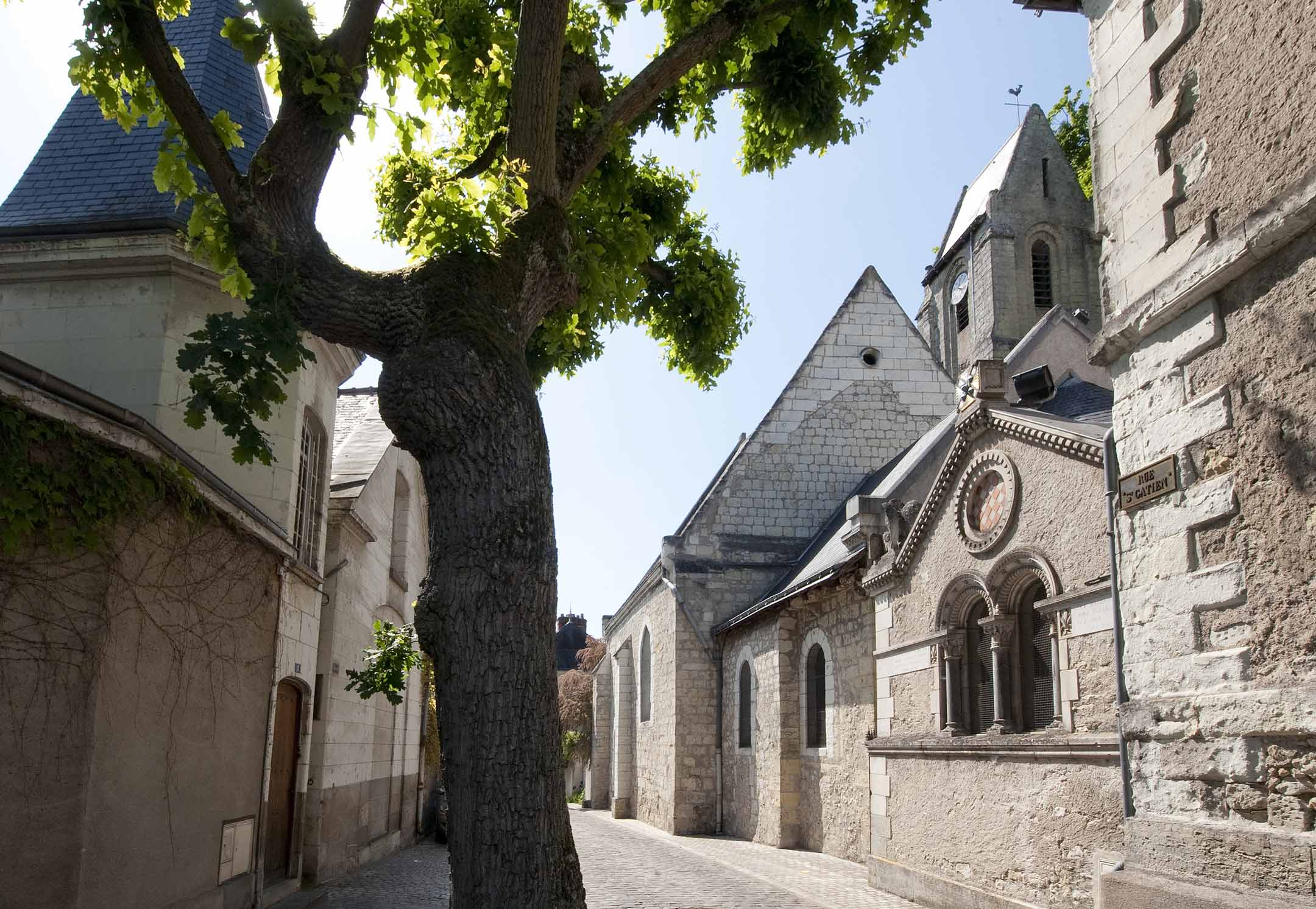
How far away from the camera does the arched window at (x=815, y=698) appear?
15695mm

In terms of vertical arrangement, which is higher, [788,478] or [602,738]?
[788,478]

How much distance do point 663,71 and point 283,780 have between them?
8.22 meters

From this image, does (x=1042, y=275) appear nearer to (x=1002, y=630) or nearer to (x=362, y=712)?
(x=1002, y=630)

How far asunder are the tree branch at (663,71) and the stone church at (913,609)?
3959 millimetres

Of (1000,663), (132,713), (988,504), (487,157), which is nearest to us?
(132,713)

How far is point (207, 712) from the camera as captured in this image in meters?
8.13

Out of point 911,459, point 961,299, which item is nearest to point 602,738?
point 911,459

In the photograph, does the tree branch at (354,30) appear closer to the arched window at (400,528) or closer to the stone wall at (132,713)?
the stone wall at (132,713)

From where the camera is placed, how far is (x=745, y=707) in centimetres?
1903

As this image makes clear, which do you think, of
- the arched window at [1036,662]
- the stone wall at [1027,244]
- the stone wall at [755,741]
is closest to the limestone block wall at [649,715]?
the stone wall at [755,741]

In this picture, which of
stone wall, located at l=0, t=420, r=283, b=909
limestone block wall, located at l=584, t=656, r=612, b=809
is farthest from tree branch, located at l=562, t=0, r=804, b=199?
limestone block wall, located at l=584, t=656, r=612, b=809

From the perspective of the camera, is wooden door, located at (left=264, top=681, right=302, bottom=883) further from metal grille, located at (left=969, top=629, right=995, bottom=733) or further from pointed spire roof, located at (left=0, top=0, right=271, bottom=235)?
metal grille, located at (left=969, top=629, right=995, bottom=733)

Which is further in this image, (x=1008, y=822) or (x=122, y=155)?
(x=122, y=155)

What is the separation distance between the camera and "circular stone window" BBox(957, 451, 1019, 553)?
31.0ft
